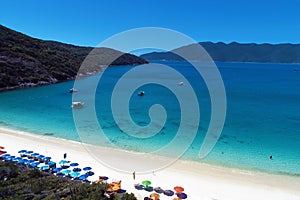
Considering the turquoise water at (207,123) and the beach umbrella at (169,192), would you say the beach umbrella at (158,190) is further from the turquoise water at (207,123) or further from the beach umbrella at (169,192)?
the turquoise water at (207,123)

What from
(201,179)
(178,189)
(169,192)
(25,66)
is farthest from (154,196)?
(25,66)

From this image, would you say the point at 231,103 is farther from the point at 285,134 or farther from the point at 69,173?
the point at 69,173

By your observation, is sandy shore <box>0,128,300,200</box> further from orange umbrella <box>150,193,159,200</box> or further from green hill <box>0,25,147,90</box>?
green hill <box>0,25,147,90</box>

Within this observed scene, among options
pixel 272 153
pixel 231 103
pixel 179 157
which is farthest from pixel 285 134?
pixel 231 103

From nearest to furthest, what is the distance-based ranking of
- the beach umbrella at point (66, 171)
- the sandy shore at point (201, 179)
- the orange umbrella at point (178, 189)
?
the orange umbrella at point (178, 189)
the sandy shore at point (201, 179)
the beach umbrella at point (66, 171)

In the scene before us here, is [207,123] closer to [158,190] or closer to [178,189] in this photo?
[178,189]

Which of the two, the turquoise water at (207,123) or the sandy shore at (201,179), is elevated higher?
the turquoise water at (207,123)

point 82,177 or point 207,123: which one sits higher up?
point 207,123

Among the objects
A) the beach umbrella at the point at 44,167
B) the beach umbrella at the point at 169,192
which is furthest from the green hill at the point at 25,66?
the beach umbrella at the point at 169,192

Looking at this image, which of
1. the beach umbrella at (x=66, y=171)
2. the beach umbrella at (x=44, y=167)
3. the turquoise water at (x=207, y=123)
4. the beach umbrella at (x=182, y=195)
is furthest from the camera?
the turquoise water at (x=207, y=123)

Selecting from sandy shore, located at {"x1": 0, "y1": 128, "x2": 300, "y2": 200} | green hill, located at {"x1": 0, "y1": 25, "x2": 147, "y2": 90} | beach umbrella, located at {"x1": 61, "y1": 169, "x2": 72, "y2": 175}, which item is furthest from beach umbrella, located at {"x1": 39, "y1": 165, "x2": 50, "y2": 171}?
green hill, located at {"x1": 0, "y1": 25, "x2": 147, "y2": 90}
